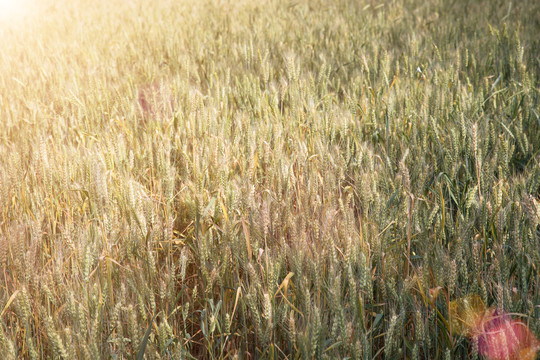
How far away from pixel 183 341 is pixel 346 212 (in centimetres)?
49

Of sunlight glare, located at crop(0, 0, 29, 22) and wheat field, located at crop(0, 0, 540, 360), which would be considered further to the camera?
sunlight glare, located at crop(0, 0, 29, 22)

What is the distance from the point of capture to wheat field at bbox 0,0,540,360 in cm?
98

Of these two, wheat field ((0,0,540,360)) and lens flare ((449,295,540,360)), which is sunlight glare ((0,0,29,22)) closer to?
wheat field ((0,0,540,360))

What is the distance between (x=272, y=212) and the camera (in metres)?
1.32

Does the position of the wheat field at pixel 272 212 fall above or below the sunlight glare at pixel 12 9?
below

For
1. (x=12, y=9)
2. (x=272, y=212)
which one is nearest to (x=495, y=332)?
(x=272, y=212)

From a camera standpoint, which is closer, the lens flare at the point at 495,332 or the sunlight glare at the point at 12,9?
the lens flare at the point at 495,332

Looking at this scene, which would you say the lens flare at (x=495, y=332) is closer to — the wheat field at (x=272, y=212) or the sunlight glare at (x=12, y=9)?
the wheat field at (x=272, y=212)

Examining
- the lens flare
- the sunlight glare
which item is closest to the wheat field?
the lens flare

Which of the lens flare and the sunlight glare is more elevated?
the sunlight glare

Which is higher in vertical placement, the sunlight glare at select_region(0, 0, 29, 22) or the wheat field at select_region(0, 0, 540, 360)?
the sunlight glare at select_region(0, 0, 29, 22)

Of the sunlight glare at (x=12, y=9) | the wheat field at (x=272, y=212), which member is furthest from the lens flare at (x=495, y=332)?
the sunlight glare at (x=12, y=9)

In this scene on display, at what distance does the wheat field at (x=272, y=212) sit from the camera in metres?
0.98

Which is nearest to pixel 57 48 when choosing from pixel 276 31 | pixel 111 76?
pixel 111 76
